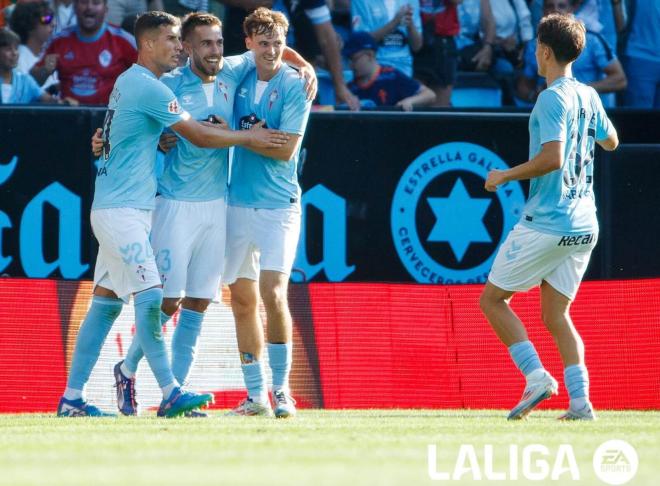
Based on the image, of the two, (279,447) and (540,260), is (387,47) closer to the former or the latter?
(540,260)

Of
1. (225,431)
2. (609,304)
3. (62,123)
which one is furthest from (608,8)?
(225,431)

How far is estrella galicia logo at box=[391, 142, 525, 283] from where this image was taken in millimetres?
11805

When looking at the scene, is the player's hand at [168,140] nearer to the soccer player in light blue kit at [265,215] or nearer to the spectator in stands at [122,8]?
the soccer player in light blue kit at [265,215]

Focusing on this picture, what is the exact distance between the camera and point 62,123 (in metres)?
11.5

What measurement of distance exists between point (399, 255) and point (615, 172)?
78.2 inches

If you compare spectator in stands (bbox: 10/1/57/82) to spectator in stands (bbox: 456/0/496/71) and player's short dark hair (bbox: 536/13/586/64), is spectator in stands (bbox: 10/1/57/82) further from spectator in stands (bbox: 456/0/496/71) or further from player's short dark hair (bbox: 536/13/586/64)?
player's short dark hair (bbox: 536/13/586/64)

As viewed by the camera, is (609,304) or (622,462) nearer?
(622,462)

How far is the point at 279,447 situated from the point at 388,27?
7.57 meters

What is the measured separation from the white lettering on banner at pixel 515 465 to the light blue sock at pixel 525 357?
155 centimetres

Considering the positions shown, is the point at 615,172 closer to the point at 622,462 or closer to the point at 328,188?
the point at 328,188

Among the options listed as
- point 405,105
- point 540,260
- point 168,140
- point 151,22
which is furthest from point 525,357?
point 405,105

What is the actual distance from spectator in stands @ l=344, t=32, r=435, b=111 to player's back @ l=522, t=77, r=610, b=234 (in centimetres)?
485

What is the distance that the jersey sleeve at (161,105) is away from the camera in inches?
316

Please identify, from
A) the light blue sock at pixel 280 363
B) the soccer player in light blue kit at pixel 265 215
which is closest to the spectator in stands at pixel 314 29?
the soccer player in light blue kit at pixel 265 215
